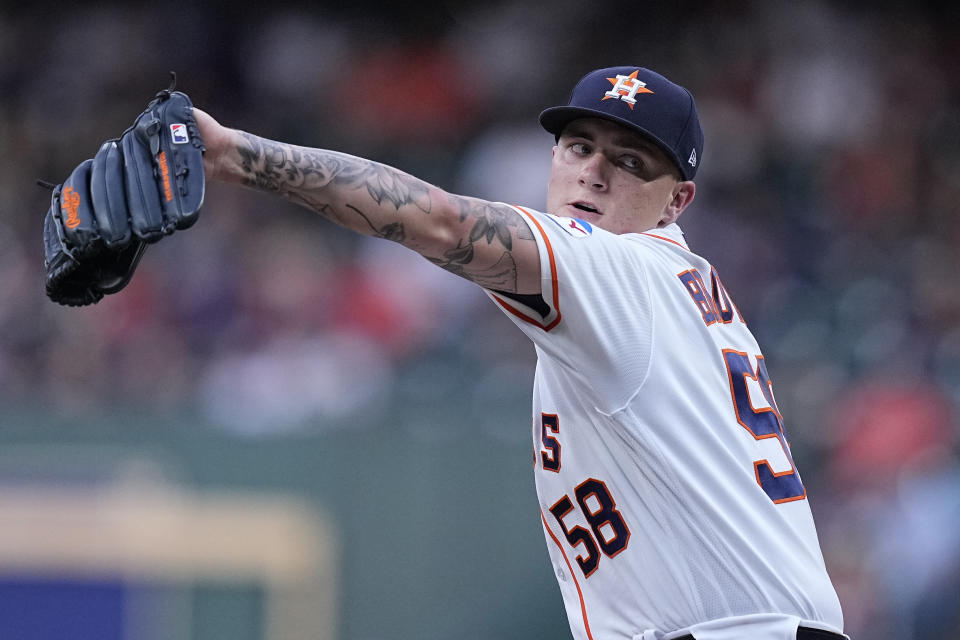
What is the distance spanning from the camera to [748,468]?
122 inches

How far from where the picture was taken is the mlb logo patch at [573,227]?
9.48ft

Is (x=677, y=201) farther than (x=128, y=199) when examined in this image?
Yes

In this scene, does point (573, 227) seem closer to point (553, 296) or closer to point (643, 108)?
point (553, 296)

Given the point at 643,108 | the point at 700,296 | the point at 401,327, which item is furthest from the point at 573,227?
the point at 401,327

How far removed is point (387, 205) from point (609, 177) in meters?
0.96

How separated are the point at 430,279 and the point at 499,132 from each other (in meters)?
1.87

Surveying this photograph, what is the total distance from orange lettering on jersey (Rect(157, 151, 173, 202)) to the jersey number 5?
139 centimetres

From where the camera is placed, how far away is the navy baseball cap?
3.42 meters

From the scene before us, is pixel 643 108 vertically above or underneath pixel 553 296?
above

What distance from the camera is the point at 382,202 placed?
2.69 m

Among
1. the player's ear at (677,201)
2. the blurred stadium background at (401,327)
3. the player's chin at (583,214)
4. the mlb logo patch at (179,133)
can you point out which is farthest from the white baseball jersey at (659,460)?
the blurred stadium background at (401,327)

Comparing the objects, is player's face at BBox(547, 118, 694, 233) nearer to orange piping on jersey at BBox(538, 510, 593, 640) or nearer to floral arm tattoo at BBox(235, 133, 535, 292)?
floral arm tattoo at BBox(235, 133, 535, 292)

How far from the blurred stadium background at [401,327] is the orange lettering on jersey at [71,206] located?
198 inches

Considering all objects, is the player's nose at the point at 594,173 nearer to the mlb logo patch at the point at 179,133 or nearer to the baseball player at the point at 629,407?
the baseball player at the point at 629,407
